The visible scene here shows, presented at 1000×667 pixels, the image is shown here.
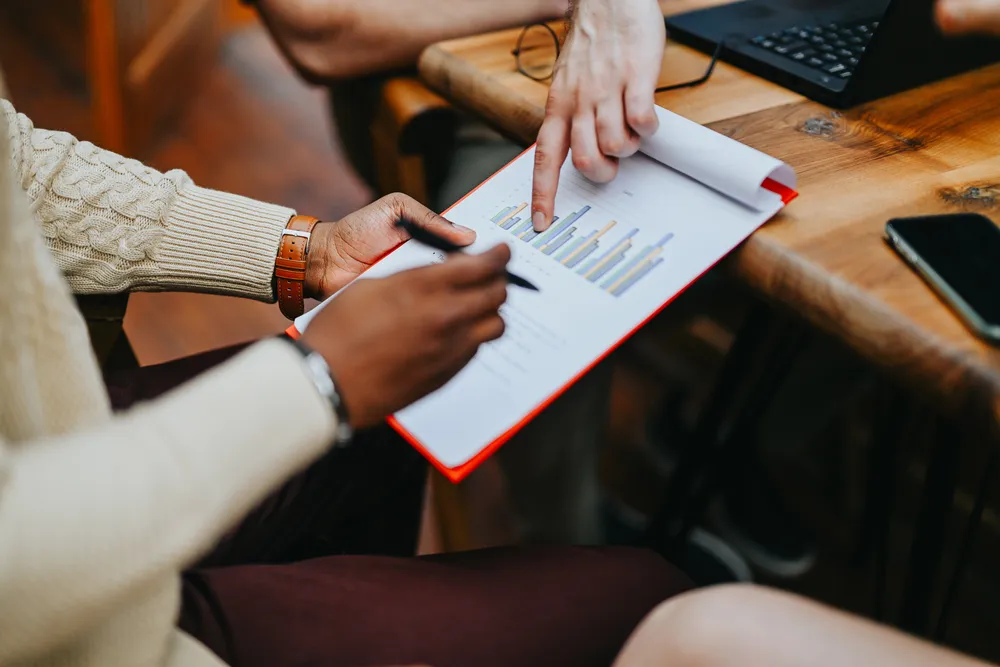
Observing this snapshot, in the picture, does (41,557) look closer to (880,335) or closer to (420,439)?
(420,439)

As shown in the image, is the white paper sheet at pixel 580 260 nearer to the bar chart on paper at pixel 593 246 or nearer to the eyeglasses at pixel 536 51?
the bar chart on paper at pixel 593 246

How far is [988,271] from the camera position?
50 cm

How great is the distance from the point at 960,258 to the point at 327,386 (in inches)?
17.0

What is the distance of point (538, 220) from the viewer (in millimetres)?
625

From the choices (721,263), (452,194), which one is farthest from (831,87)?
(452,194)

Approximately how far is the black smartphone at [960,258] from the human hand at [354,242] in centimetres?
38

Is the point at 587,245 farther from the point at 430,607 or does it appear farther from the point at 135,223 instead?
the point at 135,223

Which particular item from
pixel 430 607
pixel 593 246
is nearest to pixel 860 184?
pixel 593 246

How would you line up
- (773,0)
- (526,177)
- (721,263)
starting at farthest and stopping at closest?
1. (773,0)
2. (526,177)
3. (721,263)

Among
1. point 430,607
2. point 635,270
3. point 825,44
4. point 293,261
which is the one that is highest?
point 825,44

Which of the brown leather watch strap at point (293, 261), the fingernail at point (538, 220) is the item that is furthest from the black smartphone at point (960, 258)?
the brown leather watch strap at point (293, 261)

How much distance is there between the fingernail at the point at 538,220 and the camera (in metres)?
0.62

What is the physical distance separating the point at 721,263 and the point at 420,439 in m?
0.27

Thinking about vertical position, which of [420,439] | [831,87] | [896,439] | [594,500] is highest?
[831,87]
